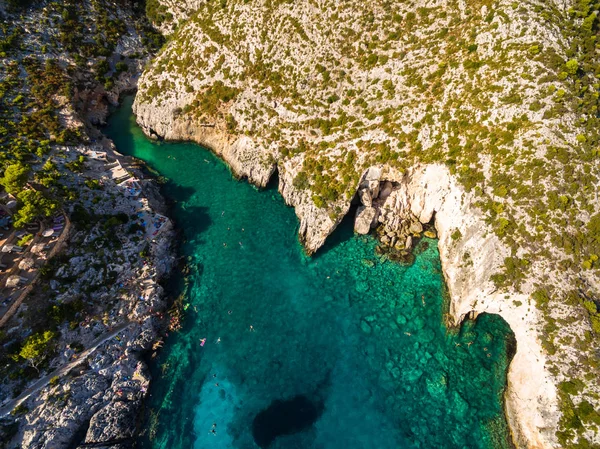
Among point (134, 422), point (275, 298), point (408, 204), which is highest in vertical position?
point (408, 204)

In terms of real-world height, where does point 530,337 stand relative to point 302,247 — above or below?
above

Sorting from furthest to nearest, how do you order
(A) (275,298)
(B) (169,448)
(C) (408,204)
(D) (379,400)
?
(C) (408,204) < (A) (275,298) < (D) (379,400) < (B) (169,448)

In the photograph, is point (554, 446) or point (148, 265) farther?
point (148, 265)

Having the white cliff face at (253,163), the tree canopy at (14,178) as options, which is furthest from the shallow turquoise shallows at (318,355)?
the tree canopy at (14,178)

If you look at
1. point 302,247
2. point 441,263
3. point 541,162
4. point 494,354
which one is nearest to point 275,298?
point 302,247

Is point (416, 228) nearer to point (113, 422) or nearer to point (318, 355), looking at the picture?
point (318, 355)

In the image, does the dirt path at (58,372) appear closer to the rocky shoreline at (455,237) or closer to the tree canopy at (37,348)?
the tree canopy at (37,348)

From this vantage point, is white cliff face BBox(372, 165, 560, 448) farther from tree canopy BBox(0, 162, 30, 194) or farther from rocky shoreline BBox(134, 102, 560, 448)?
tree canopy BBox(0, 162, 30, 194)

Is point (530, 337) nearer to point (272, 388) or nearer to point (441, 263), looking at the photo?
point (441, 263)
